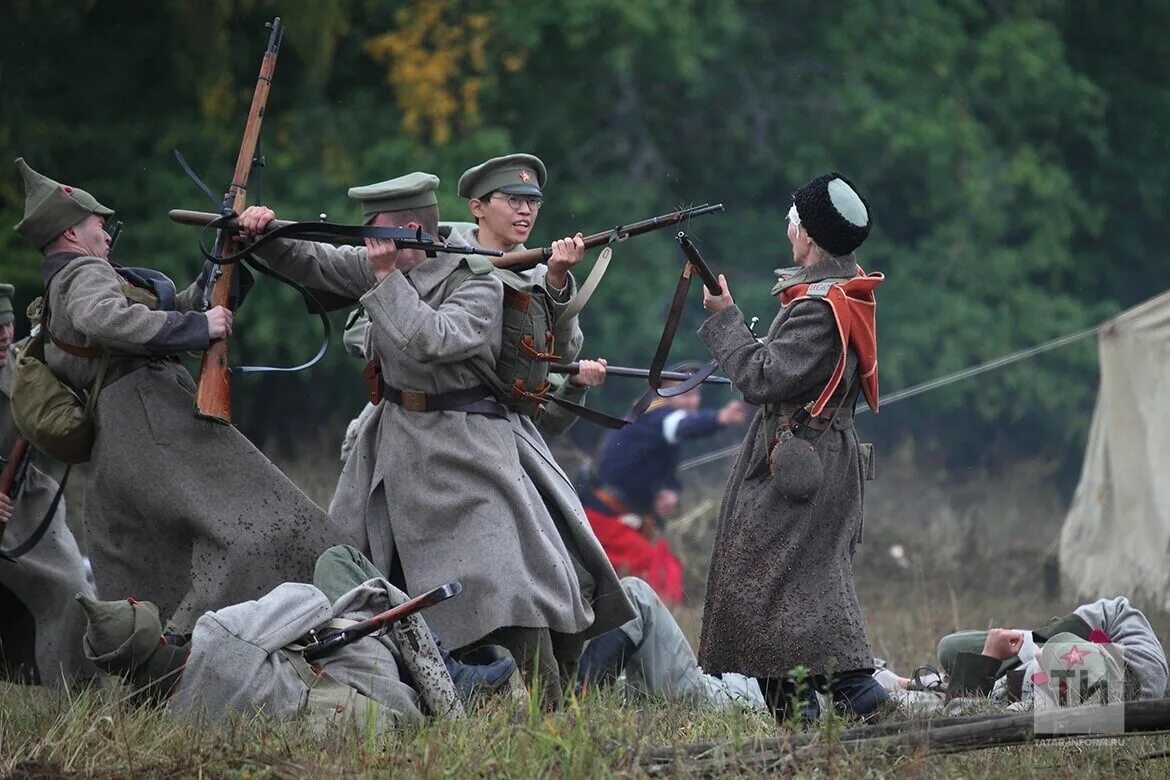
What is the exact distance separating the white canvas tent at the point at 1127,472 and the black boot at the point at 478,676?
5.31m

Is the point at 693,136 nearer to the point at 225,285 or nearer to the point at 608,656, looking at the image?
the point at 608,656

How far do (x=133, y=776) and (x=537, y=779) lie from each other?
1062 millimetres

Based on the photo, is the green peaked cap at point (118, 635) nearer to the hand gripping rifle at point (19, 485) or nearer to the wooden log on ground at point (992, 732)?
the hand gripping rifle at point (19, 485)

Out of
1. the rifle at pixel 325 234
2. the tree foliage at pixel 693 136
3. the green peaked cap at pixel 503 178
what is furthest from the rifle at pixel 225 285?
the tree foliage at pixel 693 136

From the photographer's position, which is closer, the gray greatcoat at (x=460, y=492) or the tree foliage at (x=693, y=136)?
the gray greatcoat at (x=460, y=492)

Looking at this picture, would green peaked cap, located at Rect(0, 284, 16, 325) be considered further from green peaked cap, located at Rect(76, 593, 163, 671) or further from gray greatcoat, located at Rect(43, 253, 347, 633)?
green peaked cap, located at Rect(76, 593, 163, 671)

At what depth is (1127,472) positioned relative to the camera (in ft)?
35.0

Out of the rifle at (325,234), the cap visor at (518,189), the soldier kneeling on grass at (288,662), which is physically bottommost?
the soldier kneeling on grass at (288,662)

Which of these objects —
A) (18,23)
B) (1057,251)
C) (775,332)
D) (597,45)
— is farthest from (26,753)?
(1057,251)

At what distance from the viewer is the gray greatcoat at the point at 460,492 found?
19.3ft

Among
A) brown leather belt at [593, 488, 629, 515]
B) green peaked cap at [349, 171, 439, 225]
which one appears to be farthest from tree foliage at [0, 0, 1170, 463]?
green peaked cap at [349, 171, 439, 225]

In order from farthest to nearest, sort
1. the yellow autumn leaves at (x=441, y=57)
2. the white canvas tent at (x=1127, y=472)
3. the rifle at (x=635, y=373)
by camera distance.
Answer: the yellow autumn leaves at (x=441, y=57), the white canvas tent at (x=1127, y=472), the rifle at (x=635, y=373)

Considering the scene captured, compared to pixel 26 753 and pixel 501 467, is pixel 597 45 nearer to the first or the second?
pixel 501 467

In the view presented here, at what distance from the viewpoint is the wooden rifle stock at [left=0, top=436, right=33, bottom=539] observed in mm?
6699
